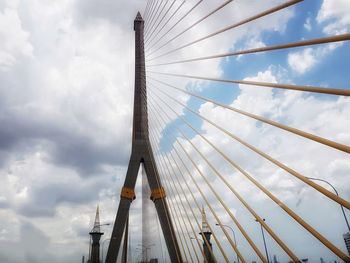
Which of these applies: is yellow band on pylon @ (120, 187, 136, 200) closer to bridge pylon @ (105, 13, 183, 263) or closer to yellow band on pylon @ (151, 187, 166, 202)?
bridge pylon @ (105, 13, 183, 263)

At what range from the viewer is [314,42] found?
4.18 metres

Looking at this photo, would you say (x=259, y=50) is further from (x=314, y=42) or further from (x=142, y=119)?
(x=142, y=119)

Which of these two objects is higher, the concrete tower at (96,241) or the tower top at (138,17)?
the tower top at (138,17)

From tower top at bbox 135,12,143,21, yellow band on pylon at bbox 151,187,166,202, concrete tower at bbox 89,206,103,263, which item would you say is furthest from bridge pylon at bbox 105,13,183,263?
concrete tower at bbox 89,206,103,263

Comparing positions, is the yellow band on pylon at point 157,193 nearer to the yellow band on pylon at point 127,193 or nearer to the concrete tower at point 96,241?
the yellow band on pylon at point 127,193

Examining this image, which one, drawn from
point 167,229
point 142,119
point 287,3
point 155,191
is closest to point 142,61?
point 142,119

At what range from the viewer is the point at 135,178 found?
64.7 feet

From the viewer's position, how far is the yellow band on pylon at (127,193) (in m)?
19.2

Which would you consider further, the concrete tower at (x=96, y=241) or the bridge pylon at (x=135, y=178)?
the concrete tower at (x=96, y=241)

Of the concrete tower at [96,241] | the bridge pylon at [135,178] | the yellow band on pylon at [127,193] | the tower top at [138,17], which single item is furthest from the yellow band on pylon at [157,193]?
the concrete tower at [96,241]

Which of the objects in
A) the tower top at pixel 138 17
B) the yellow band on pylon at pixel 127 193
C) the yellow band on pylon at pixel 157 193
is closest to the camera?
the yellow band on pylon at pixel 157 193

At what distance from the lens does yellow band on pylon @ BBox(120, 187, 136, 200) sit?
19.2m

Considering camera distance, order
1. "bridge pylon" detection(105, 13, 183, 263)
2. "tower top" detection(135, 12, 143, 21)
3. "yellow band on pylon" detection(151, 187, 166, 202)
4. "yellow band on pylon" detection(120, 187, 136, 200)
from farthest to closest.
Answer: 1. "tower top" detection(135, 12, 143, 21)
2. "yellow band on pylon" detection(120, 187, 136, 200)
3. "yellow band on pylon" detection(151, 187, 166, 202)
4. "bridge pylon" detection(105, 13, 183, 263)

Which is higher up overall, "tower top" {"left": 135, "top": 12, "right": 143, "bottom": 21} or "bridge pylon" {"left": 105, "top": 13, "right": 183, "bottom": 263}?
"tower top" {"left": 135, "top": 12, "right": 143, "bottom": 21}
